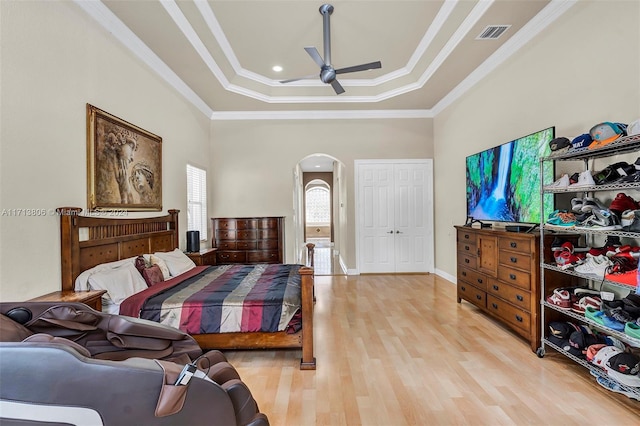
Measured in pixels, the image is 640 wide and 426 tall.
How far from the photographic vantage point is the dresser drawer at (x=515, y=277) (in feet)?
9.68

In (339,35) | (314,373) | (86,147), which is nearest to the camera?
(314,373)

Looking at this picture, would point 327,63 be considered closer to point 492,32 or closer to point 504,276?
point 492,32

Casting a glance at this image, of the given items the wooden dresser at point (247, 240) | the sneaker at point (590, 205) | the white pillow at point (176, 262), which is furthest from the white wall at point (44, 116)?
the sneaker at point (590, 205)

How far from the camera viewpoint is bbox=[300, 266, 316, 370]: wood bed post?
105 inches

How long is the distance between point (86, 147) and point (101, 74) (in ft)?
2.50

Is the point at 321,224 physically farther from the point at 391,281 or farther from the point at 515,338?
the point at 515,338

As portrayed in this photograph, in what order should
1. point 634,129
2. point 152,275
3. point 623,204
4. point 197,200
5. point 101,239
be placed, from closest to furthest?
1. point 634,129
2. point 623,204
3. point 101,239
4. point 152,275
5. point 197,200

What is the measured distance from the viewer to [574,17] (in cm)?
288

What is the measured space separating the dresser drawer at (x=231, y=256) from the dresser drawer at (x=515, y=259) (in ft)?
13.3

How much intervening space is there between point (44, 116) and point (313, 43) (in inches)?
119

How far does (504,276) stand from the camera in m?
3.30

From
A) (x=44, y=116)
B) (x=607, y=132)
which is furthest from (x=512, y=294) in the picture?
(x=44, y=116)

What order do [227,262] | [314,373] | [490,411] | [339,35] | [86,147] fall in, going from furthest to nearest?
[227,262] < [339,35] < [86,147] < [314,373] < [490,411]

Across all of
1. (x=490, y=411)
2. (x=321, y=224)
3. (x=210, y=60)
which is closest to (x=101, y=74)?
(x=210, y=60)
